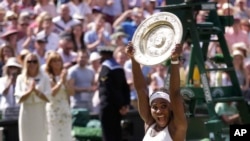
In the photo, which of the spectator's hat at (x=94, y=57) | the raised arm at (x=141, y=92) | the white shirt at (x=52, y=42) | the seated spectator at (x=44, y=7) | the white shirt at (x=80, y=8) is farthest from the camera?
the white shirt at (x=80, y=8)

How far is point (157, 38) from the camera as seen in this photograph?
8.54 metres

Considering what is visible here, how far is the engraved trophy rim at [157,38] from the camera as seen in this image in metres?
8.29

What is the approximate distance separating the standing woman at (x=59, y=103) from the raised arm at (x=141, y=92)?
5644 millimetres

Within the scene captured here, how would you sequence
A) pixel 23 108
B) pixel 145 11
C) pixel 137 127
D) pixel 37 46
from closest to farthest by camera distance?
pixel 23 108, pixel 137 127, pixel 37 46, pixel 145 11

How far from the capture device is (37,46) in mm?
16203

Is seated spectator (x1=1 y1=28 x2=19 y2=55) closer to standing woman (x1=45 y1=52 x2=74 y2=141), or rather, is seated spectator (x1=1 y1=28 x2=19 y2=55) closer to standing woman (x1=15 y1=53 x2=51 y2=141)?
standing woman (x1=45 y1=52 x2=74 y2=141)

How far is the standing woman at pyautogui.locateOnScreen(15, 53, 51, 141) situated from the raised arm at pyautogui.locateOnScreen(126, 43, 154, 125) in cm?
522

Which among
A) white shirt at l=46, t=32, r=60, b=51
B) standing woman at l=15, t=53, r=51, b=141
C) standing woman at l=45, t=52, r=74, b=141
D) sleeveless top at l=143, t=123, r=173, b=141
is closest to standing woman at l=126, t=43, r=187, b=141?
sleeveless top at l=143, t=123, r=173, b=141

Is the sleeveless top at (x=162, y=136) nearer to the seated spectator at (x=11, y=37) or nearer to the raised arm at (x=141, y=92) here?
the raised arm at (x=141, y=92)

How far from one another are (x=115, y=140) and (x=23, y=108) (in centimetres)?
147

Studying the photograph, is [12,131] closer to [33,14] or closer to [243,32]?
[33,14]

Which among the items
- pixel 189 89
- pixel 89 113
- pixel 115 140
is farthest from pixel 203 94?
pixel 89 113

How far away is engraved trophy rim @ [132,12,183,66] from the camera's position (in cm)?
829

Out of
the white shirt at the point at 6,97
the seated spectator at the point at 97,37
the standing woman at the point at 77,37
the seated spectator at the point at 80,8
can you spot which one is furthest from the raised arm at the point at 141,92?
the seated spectator at the point at 80,8
